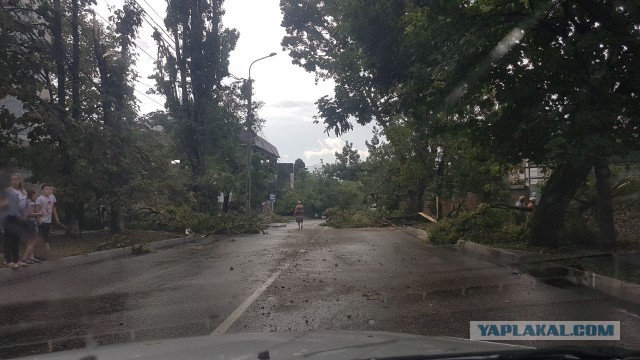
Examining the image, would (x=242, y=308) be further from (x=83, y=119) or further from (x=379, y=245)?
(x=83, y=119)

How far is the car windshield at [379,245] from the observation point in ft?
20.1

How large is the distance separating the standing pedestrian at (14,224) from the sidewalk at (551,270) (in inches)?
401

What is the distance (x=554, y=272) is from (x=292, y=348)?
334 inches

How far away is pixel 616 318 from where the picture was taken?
257 inches

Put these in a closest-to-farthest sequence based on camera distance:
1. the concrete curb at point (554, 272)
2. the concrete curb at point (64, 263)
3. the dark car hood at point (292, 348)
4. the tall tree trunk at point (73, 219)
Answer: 1. the dark car hood at point (292, 348)
2. the concrete curb at point (554, 272)
3. the concrete curb at point (64, 263)
4. the tall tree trunk at point (73, 219)

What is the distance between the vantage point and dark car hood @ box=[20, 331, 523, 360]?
10.1 feet

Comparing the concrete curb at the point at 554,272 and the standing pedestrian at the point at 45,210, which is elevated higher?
the standing pedestrian at the point at 45,210

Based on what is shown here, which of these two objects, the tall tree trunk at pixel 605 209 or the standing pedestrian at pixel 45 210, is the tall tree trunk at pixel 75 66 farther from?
the tall tree trunk at pixel 605 209

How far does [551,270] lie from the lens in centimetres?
1055

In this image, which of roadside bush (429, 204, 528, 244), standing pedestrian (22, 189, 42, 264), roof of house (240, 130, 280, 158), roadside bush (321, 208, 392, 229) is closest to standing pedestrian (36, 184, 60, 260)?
standing pedestrian (22, 189, 42, 264)

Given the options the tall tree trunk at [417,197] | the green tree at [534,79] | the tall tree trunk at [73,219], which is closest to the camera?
the green tree at [534,79]

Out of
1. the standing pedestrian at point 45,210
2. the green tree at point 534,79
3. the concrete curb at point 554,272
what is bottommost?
the concrete curb at point 554,272

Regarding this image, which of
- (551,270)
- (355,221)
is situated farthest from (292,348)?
(355,221)

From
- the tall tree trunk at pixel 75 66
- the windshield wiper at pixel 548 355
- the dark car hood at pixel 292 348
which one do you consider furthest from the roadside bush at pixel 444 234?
the windshield wiper at pixel 548 355
